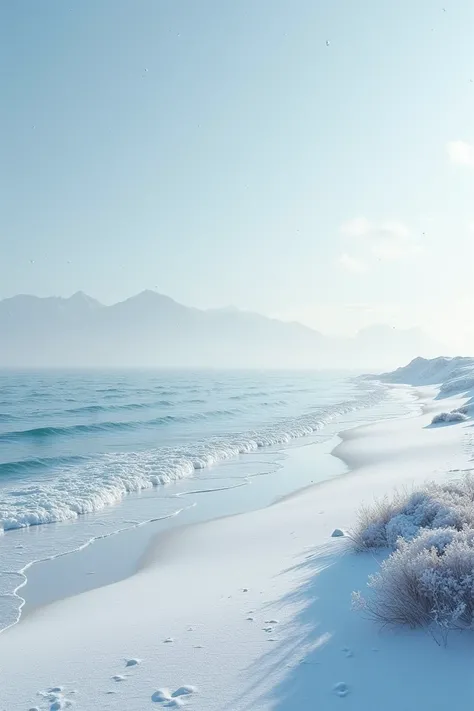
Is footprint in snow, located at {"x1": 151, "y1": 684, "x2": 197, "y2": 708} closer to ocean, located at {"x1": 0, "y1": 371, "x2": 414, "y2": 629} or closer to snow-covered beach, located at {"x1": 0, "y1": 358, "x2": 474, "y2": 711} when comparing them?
snow-covered beach, located at {"x1": 0, "y1": 358, "x2": 474, "y2": 711}

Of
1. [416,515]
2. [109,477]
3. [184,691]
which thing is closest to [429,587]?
[184,691]

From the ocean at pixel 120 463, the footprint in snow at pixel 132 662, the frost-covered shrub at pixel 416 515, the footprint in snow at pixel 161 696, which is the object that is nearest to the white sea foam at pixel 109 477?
the ocean at pixel 120 463

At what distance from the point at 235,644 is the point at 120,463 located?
1406 centimetres

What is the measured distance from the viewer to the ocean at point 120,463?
1073 cm

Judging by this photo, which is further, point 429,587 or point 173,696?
point 429,587

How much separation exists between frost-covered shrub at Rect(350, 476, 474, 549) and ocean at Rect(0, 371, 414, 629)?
471 cm

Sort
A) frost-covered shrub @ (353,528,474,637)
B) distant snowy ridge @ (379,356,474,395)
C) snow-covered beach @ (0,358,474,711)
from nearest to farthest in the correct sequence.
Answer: snow-covered beach @ (0,358,474,711), frost-covered shrub @ (353,528,474,637), distant snowy ridge @ (379,356,474,395)

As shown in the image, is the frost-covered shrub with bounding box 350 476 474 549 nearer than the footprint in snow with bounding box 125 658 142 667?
No

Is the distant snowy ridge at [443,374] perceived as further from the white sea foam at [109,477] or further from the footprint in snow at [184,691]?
the footprint in snow at [184,691]

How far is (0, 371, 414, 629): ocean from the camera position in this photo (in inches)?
422

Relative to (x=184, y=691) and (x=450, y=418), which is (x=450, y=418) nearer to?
(x=450, y=418)

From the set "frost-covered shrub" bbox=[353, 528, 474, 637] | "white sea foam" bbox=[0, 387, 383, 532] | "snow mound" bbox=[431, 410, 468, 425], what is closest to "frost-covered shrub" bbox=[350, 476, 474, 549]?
"frost-covered shrub" bbox=[353, 528, 474, 637]

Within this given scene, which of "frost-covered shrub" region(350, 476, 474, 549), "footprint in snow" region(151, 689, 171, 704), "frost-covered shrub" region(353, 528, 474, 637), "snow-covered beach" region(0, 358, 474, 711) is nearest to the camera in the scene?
"snow-covered beach" region(0, 358, 474, 711)

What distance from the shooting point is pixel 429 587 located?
13.0 ft
